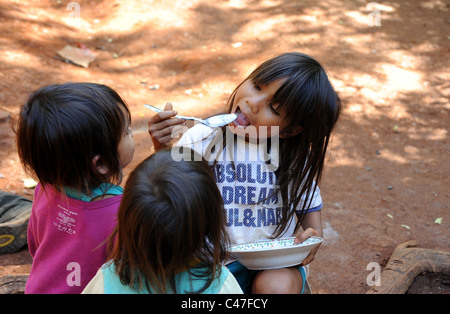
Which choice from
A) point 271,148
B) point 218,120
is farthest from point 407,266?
point 218,120

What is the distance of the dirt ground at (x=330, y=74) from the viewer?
325cm

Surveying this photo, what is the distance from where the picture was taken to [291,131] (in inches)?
71.9

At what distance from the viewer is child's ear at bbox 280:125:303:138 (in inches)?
71.6

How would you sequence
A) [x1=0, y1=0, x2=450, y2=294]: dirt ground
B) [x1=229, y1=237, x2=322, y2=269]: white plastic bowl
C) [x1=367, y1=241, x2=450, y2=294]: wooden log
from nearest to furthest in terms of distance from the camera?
[x1=229, y1=237, x2=322, y2=269]: white plastic bowl
[x1=367, y1=241, x2=450, y2=294]: wooden log
[x1=0, y1=0, x2=450, y2=294]: dirt ground

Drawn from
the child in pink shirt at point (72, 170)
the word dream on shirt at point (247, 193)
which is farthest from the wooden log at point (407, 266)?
the child in pink shirt at point (72, 170)

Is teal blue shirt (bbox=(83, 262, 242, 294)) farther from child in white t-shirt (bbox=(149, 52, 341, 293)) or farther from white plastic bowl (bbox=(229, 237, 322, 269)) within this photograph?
child in white t-shirt (bbox=(149, 52, 341, 293))

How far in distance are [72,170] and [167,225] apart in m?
0.46

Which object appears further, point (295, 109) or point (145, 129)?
point (145, 129)

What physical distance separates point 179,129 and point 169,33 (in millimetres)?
4237

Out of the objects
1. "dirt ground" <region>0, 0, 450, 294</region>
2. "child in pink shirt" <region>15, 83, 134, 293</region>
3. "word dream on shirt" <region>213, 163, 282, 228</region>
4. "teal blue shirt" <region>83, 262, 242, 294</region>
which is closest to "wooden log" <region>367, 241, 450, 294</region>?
"dirt ground" <region>0, 0, 450, 294</region>

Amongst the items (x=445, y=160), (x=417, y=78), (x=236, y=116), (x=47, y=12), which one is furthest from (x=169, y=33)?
(x=236, y=116)

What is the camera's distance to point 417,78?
516 cm

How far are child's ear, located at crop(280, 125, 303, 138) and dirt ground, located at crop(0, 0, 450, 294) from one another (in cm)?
120

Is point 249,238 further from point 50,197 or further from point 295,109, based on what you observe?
point 50,197
